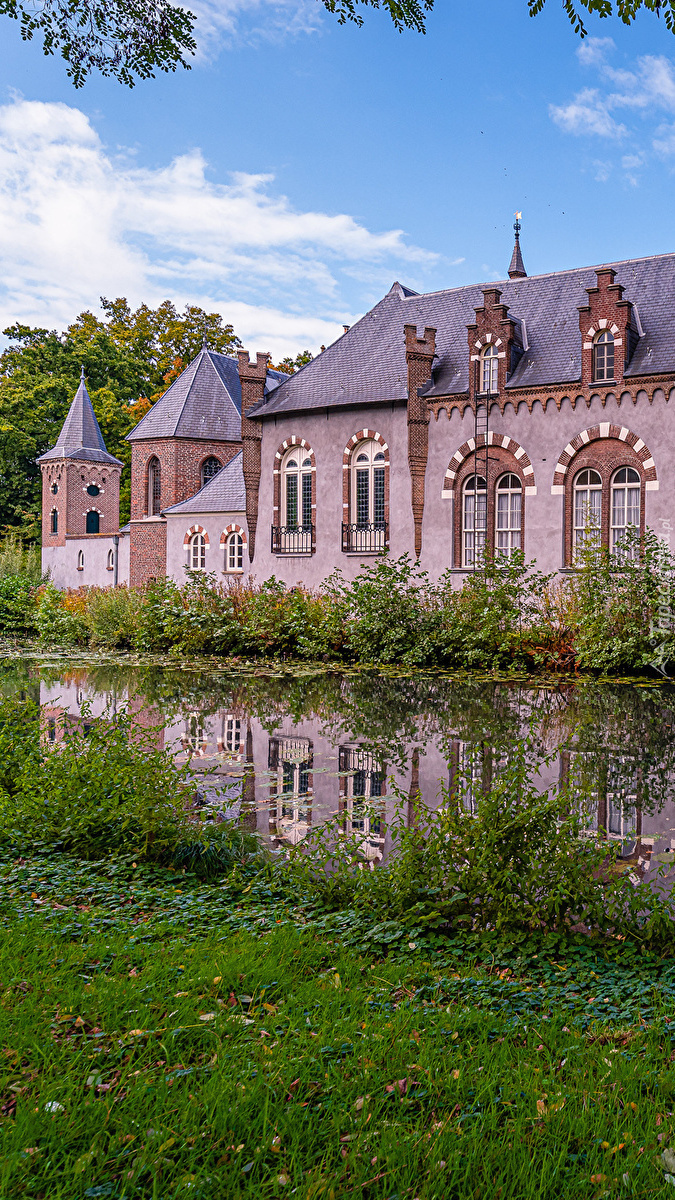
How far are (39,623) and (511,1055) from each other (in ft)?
98.6

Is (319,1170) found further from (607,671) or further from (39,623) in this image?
(39,623)

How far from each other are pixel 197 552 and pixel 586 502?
1606 centimetres

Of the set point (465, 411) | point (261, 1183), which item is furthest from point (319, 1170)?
point (465, 411)

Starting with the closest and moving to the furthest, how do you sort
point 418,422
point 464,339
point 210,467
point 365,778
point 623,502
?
point 365,778
point 623,502
point 418,422
point 464,339
point 210,467

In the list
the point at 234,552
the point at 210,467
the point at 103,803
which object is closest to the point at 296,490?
the point at 234,552

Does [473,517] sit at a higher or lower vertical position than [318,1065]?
higher

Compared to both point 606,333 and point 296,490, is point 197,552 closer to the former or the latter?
point 296,490

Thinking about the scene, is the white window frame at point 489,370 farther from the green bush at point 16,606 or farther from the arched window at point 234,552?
the green bush at point 16,606

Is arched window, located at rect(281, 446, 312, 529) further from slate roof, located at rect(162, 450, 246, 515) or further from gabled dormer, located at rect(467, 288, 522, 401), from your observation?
gabled dormer, located at rect(467, 288, 522, 401)

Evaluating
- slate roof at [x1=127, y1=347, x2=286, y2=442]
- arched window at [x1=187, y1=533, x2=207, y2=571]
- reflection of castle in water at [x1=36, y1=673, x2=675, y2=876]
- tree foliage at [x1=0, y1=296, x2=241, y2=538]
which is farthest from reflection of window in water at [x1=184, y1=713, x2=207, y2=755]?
tree foliage at [x1=0, y1=296, x2=241, y2=538]

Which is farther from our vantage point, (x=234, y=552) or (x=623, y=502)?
(x=234, y=552)

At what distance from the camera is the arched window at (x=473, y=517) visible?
2594 centimetres

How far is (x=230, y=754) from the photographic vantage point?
10352 mm

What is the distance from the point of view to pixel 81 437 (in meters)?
47.2
